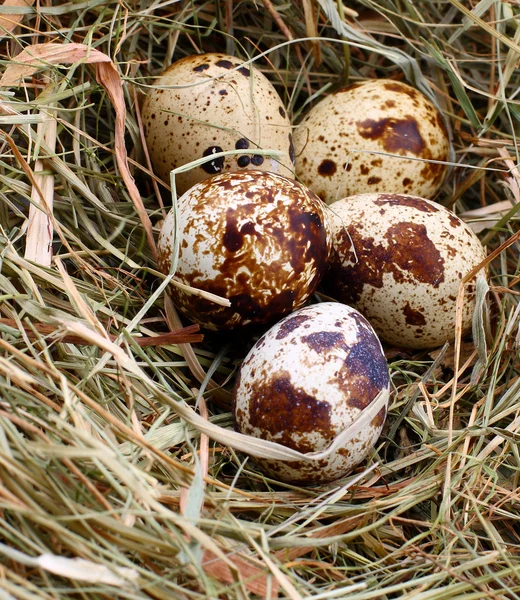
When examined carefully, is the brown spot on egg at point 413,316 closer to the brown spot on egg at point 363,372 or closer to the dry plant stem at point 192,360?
the brown spot on egg at point 363,372

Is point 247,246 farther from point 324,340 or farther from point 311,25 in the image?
point 311,25

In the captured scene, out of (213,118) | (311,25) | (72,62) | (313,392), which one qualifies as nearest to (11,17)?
(72,62)

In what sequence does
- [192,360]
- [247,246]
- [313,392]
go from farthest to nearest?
1. [192,360]
2. [247,246]
3. [313,392]

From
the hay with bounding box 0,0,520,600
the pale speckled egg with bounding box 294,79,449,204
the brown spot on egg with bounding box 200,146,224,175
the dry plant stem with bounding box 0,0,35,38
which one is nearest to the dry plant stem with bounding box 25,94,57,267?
the hay with bounding box 0,0,520,600

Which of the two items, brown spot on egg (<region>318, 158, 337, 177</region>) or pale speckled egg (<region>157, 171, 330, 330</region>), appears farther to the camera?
brown spot on egg (<region>318, 158, 337, 177</region>)

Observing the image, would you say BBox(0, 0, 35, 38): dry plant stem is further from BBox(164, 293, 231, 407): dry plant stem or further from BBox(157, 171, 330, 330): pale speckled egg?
BBox(164, 293, 231, 407): dry plant stem

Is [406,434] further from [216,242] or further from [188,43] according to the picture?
[188,43]
